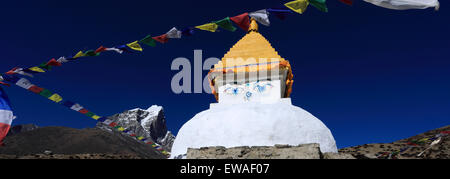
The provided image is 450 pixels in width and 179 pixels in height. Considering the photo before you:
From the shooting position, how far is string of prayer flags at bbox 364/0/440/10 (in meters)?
4.78

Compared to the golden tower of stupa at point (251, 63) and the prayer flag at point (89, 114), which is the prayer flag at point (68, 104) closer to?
the prayer flag at point (89, 114)

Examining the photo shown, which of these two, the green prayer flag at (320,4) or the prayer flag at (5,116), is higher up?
the green prayer flag at (320,4)

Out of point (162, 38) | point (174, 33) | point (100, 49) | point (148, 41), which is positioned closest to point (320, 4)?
point (174, 33)

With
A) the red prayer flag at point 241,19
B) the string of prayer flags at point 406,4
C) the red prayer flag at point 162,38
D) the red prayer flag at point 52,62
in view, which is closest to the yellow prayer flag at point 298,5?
the red prayer flag at point 241,19

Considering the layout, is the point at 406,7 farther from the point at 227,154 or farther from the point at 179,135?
the point at 179,135

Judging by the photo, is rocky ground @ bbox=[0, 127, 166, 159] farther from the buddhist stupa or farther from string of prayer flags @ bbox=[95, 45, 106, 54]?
string of prayer flags @ bbox=[95, 45, 106, 54]

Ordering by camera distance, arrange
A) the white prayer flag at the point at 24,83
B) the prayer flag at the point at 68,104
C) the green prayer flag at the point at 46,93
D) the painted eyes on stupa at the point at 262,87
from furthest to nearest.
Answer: the painted eyes on stupa at the point at 262,87, the prayer flag at the point at 68,104, the green prayer flag at the point at 46,93, the white prayer flag at the point at 24,83

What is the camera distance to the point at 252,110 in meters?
6.50

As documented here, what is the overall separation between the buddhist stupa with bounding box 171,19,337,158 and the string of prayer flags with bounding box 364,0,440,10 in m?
2.83

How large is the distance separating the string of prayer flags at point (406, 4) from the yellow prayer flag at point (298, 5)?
4.12 feet

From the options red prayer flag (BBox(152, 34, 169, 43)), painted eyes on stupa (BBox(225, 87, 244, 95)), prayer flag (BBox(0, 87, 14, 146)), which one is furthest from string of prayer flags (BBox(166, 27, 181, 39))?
prayer flag (BBox(0, 87, 14, 146))

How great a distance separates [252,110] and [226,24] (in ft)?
6.77

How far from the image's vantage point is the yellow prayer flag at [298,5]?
6.03m
